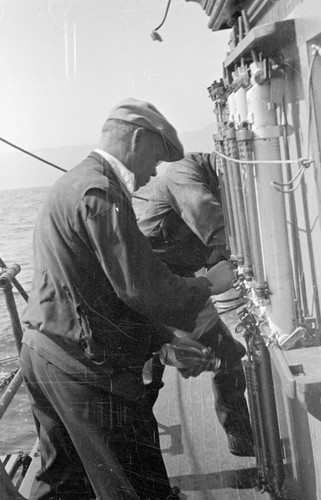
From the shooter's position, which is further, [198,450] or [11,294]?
[198,450]

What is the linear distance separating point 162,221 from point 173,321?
55.6 inches

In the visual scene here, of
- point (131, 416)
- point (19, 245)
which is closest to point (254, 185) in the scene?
point (131, 416)

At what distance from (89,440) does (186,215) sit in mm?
1603

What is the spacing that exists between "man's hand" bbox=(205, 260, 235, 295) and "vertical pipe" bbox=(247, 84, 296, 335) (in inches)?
20.6

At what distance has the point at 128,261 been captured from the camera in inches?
82.4

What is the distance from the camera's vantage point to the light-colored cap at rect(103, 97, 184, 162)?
90.5 inches

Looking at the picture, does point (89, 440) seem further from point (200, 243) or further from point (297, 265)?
point (200, 243)

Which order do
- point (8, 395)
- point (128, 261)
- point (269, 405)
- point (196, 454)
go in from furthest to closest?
point (196, 454)
point (8, 395)
point (269, 405)
point (128, 261)

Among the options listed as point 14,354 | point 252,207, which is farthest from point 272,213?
point 14,354

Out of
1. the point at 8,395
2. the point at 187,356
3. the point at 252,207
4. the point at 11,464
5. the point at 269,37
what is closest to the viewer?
the point at 269,37

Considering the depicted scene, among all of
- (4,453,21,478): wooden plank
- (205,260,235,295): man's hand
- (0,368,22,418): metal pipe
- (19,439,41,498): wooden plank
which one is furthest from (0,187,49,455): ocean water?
(205,260,235,295): man's hand

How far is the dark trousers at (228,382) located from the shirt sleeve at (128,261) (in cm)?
91

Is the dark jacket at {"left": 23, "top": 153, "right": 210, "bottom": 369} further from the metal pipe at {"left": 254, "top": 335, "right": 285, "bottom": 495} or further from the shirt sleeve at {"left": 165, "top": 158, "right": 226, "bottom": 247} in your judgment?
the shirt sleeve at {"left": 165, "top": 158, "right": 226, "bottom": 247}

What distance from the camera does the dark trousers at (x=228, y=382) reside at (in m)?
3.15
